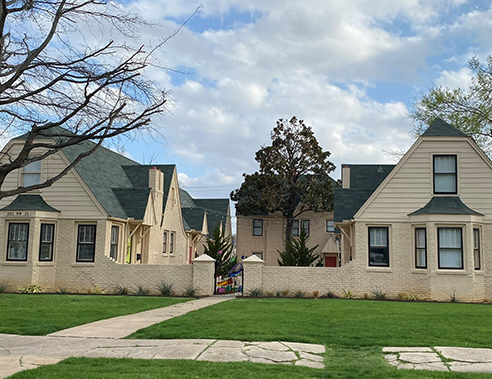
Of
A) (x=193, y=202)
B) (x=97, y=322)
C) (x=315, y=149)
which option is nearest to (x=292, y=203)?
(x=315, y=149)

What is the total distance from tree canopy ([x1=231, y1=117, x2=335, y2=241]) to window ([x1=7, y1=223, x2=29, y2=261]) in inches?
864

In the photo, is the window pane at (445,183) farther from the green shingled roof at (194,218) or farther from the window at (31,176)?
the green shingled roof at (194,218)

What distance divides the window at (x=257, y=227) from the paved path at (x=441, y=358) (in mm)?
35990

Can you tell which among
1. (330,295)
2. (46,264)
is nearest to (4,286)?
(46,264)

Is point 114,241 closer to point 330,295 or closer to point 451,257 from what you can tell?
point 330,295

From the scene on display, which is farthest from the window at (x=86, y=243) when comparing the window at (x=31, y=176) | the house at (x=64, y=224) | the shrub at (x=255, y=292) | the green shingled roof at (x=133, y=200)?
the shrub at (x=255, y=292)

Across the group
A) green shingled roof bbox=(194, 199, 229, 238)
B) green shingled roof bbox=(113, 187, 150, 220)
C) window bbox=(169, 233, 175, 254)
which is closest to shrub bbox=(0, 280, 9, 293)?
green shingled roof bbox=(113, 187, 150, 220)

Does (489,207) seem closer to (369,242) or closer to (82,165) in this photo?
(369,242)

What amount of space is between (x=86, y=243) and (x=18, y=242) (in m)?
2.80

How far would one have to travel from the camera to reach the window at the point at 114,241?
2501cm

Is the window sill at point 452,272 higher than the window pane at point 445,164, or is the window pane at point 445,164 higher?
the window pane at point 445,164

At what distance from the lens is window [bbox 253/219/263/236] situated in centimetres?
4608

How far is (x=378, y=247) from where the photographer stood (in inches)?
914

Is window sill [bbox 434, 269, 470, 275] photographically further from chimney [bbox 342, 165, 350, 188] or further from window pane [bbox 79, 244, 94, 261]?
window pane [bbox 79, 244, 94, 261]
